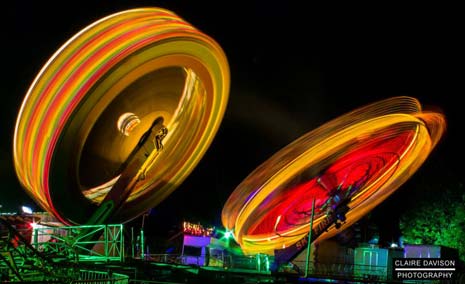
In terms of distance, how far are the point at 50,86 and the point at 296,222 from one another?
49.8 ft

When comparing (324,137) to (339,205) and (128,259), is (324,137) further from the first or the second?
(128,259)

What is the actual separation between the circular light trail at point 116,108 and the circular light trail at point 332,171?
442 cm

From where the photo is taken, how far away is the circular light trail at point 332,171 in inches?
797

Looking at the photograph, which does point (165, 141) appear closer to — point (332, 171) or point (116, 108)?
point (116, 108)

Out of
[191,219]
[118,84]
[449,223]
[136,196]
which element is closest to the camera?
[118,84]

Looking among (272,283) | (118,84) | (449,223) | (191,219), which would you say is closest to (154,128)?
(118,84)

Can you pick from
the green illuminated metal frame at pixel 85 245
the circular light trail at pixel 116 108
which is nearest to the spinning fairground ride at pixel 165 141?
the circular light trail at pixel 116 108

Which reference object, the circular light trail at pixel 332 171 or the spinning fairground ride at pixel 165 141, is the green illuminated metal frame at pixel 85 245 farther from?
the circular light trail at pixel 332 171

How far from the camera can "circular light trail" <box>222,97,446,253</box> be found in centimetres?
2023

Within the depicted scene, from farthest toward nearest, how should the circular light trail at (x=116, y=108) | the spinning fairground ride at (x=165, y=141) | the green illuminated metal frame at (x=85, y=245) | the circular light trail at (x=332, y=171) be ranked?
the circular light trail at (x=332, y=171) < the green illuminated metal frame at (x=85, y=245) < the spinning fairground ride at (x=165, y=141) < the circular light trail at (x=116, y=108)

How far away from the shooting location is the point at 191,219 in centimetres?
5469

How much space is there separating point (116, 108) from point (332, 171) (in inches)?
394

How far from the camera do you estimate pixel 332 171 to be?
2366 cm

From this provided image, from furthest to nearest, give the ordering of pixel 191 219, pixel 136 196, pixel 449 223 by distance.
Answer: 1. pixel 191 219
2. pixel 449 223
3. pixel 136 196
